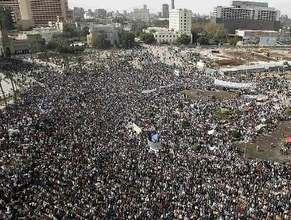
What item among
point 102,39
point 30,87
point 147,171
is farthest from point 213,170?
point 102,39

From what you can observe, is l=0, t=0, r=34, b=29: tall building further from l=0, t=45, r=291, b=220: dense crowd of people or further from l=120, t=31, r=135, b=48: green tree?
l=0, t=45, r=291, b=220: dense crowd of people

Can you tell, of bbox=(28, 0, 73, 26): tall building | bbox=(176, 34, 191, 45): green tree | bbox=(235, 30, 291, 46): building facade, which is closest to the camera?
bbox=(176, 34, 191, 45): green tree

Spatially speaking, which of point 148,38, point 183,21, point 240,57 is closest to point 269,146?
point 240,57

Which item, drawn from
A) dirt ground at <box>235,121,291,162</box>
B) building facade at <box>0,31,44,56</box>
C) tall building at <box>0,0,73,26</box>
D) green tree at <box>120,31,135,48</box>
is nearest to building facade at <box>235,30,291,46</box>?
green tree at <box>120,31,135,48</box>

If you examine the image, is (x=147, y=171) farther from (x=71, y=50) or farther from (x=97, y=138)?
(x=71, y=50)

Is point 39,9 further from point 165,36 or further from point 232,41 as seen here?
point 232,41

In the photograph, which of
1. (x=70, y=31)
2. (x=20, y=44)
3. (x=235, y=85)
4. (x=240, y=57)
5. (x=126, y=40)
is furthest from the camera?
(x=70, y=31)
